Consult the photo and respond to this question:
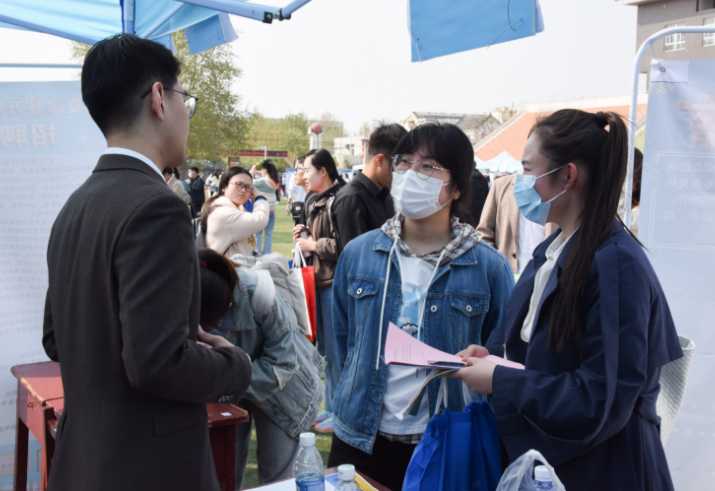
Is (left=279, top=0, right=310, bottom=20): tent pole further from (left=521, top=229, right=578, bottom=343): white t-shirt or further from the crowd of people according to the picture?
(left=521, top=229, right=578, bottom=343): white t-shirt

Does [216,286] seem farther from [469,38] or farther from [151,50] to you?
[469,38]

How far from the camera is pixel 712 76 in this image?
295cm

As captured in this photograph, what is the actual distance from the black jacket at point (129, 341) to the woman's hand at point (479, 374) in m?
0.63

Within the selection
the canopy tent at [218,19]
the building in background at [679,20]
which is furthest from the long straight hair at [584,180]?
the building in background at [679,20]

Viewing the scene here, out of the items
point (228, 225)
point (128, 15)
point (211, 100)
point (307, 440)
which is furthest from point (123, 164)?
point (211, 100)

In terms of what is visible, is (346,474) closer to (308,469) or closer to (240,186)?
(308,469)

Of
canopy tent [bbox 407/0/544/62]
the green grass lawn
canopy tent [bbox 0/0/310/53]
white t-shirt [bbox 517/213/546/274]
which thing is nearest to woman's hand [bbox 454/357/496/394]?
canopy tent [bbox 407/0/544/62]

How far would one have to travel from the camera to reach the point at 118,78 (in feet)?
4.72

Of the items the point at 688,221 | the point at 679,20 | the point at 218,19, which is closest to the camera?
the point at 688,221

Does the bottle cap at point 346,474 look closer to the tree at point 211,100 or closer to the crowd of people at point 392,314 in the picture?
the crowd of people at point 392,314

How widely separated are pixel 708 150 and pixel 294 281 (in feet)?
7.13

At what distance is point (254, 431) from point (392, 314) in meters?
2.77

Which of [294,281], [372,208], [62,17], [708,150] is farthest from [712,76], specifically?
[62,17]

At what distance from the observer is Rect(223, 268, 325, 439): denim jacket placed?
2.58m
